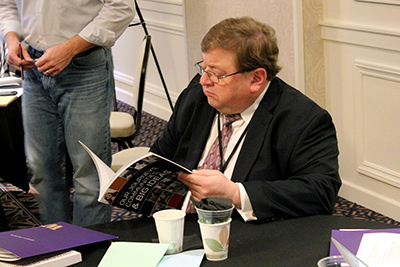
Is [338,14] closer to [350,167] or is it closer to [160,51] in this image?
[350,167]

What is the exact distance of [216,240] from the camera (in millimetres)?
1070

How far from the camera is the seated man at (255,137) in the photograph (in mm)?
→ 1333

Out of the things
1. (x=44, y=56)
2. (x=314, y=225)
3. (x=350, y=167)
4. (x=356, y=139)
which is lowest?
(x=350, y=167)

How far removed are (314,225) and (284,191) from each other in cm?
14

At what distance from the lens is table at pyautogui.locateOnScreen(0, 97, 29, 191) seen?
2.64 m

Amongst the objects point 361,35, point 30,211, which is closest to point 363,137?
point 361,35

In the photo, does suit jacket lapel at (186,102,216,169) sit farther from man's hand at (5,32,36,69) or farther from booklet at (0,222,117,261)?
man's hand at (5,32,36,69)

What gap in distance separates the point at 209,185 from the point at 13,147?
1.75 m

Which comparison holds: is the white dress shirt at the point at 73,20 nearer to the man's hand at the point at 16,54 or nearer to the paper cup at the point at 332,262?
the man's hand at the point at 16,54

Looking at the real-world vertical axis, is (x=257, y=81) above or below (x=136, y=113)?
above

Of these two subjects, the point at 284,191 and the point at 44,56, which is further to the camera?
the point at 44,56

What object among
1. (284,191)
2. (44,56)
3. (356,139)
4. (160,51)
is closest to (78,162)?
(44,56)

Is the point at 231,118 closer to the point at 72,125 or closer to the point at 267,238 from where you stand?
the point at 267,238

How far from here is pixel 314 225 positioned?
4.04 ft
